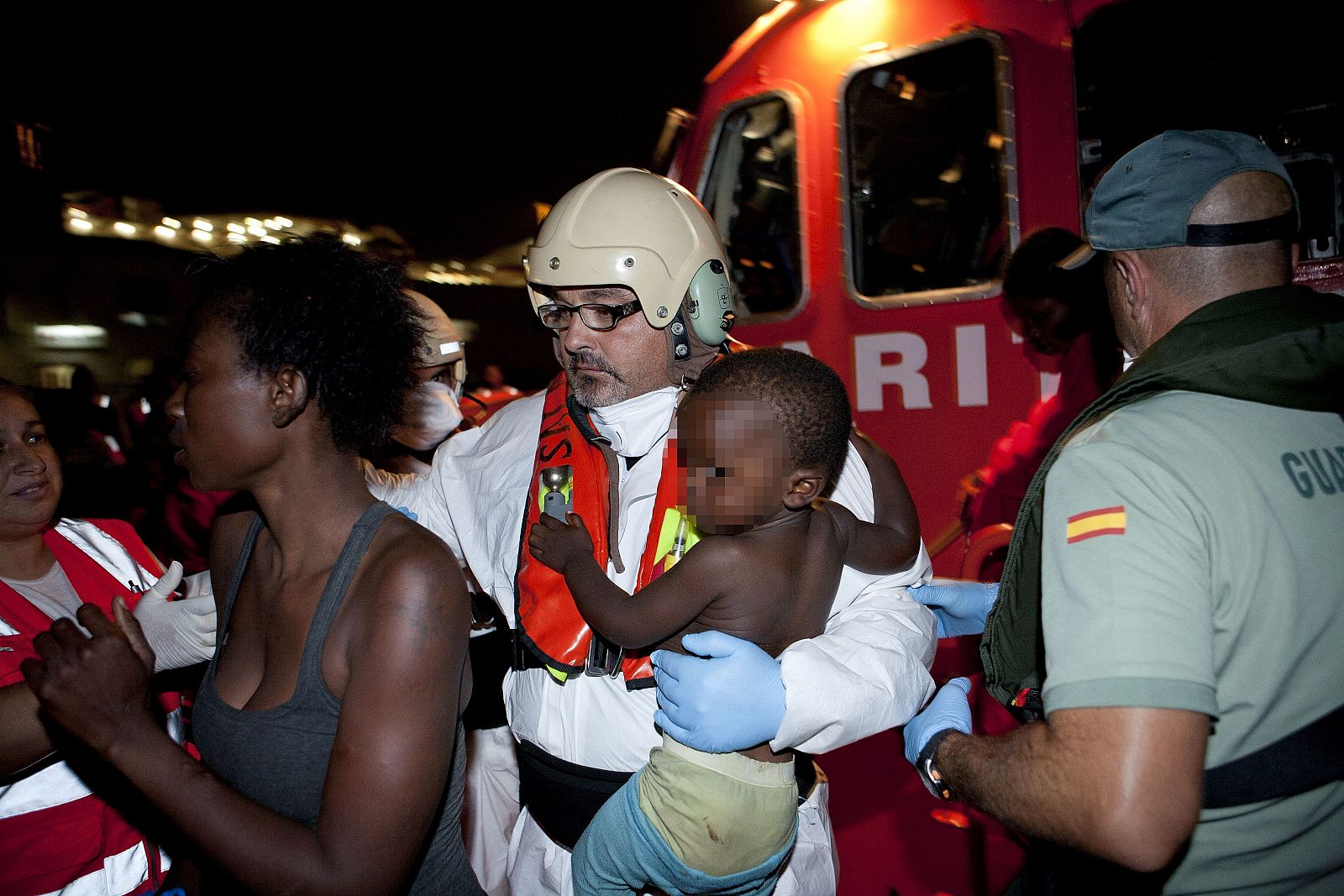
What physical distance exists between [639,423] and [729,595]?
1.99 feet

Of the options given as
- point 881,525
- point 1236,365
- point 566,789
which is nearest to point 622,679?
point 566,789

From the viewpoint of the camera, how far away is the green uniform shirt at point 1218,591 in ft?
4.16

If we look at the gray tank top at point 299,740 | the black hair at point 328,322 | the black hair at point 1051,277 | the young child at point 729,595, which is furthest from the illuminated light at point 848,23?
the gray tank top at point 299,740

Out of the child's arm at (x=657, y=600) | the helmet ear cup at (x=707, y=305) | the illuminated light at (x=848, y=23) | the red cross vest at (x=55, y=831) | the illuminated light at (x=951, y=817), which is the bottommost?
the illuminated light at (x=951, y=817)

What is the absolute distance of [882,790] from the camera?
3525 millimetres

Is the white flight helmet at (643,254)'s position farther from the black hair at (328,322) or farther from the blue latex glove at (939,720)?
the blue latex glove at (939,720)

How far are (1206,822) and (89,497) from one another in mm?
7314

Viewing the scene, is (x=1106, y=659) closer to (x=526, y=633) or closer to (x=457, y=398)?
(x=526, y=633)

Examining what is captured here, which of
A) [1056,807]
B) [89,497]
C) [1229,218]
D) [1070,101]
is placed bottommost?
[89,497]

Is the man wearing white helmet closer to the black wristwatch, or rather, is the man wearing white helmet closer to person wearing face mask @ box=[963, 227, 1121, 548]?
the black wristwatch

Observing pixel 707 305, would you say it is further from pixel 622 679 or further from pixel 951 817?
pixel 951 817

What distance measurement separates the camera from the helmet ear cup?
2436 millimetres

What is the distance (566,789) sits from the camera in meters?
2.09

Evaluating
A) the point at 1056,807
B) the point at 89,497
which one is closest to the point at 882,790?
the point at 1056,807
